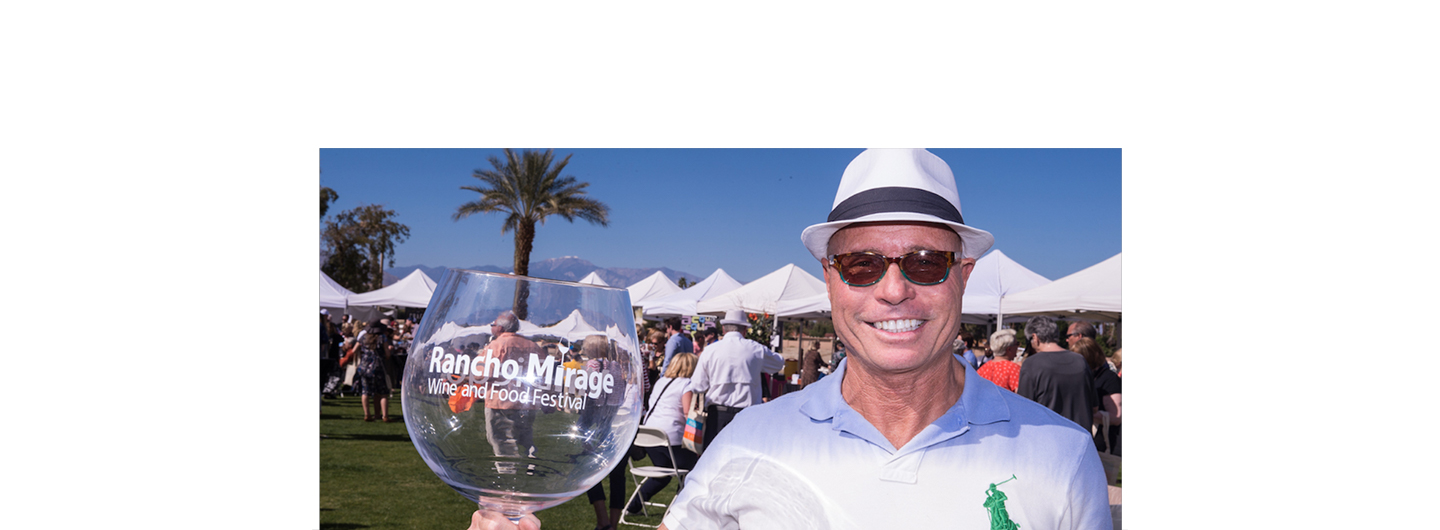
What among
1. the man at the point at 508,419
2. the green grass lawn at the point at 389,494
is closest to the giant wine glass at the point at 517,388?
the man at the point at 508,419

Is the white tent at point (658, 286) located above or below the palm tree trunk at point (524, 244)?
below

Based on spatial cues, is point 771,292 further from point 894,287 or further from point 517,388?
point 517,388

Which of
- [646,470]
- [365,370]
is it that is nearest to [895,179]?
[646,470]

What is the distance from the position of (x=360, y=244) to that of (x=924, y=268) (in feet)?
25.0

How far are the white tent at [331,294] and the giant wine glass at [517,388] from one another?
28.8ft

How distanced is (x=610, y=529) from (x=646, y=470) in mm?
400

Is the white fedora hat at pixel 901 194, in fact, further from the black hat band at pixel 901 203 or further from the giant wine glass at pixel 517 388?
the giant wine glass at pixel 517 388

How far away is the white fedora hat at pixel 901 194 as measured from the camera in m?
1.81

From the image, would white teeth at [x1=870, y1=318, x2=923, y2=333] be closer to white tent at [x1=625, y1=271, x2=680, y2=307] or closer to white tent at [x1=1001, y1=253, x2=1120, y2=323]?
white tent at [x1=1001, y1=253, x2=1120, y2=323]

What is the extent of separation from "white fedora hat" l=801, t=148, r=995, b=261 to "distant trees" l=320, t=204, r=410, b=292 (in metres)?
3.12

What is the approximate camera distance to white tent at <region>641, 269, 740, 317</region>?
31.4 feet

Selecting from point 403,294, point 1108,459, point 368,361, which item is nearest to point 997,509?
point 1108,459

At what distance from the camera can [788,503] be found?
77.4 inches

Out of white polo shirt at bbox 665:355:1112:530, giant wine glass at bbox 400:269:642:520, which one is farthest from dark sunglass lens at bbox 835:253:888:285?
giant wine glass at bbox 400:269:642:520
